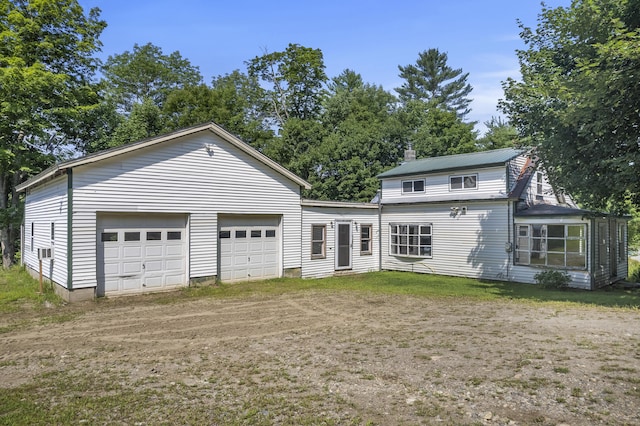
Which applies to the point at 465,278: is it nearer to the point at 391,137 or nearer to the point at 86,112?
the point at 391,137

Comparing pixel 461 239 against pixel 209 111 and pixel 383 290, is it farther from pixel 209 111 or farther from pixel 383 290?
pixel 209 111

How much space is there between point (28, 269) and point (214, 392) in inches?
679

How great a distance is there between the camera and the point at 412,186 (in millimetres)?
20516

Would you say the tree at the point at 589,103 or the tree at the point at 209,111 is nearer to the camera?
the tree at the point at 589,103

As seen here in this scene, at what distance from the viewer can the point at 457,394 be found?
4.99m

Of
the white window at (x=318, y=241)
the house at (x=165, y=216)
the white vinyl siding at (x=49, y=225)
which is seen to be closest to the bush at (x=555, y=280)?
the white window at (x=318, y=241)

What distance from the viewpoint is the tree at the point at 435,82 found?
52281 millimetres

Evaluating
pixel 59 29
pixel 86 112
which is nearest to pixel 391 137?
pixel 86 112

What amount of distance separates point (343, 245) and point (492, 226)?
6.54m

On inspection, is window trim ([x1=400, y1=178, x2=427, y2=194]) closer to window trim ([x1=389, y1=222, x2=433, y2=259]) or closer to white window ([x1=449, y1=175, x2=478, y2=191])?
white window ([x1=449, y1=175, x2=478, y2=191])

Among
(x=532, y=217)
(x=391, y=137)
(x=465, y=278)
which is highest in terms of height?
(x=391, y=137)

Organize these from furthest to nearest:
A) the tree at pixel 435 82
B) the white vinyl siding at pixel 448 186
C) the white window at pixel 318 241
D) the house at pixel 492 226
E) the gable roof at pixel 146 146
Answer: the tree at pixel 435 82, the white window at pixel 318 241, the white vinyl siding at pixel 448 186, the house at pixel 492 226, the gable roof at pixel 146 146

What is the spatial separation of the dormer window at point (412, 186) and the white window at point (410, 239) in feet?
5.66

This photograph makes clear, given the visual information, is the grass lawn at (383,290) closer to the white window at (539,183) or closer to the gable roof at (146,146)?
the gable roof at (146,146)
